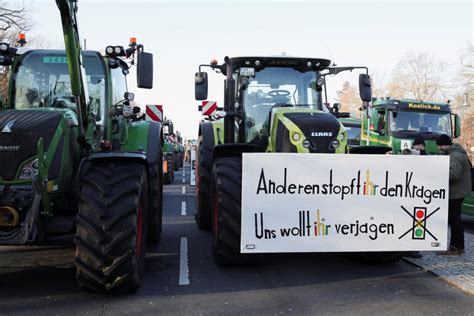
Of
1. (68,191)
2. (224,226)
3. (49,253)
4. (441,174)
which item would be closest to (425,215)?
(441,174)

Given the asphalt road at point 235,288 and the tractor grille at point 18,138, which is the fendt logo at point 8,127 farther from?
the asphalt road at point 235,288

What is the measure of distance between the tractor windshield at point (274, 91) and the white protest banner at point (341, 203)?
193cm

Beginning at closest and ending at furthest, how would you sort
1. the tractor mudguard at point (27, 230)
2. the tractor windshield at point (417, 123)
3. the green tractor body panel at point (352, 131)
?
the tractor mudguard at point (27, 230), the tractor windshield at point (417, 123), the green tractor body panel at point (352, 131)

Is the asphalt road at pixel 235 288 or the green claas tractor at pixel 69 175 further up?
the green claas tractor at pixel 69 175

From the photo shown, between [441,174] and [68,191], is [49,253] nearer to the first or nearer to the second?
[68,191]

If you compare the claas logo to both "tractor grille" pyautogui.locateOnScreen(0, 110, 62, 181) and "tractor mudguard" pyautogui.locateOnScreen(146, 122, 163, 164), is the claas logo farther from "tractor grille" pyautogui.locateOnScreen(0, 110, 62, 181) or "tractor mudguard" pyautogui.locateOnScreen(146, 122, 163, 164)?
"tractor grille" pyautogui.locateOnScreen(0, 110, 62, 181)

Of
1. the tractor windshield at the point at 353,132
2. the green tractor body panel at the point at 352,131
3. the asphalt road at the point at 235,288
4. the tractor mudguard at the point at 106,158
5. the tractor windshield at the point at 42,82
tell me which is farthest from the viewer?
the tractor windshield at the point at 353,132

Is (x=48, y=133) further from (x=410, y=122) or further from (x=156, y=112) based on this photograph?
(x=410, y=122)

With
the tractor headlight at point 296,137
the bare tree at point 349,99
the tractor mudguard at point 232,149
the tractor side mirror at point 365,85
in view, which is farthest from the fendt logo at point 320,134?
the bare tree at point 349,99

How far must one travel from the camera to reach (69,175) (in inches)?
222

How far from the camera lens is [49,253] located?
286 inches

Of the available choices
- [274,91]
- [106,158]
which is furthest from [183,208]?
[106,158]

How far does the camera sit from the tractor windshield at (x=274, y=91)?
7730mm

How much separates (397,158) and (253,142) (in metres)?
2.31
